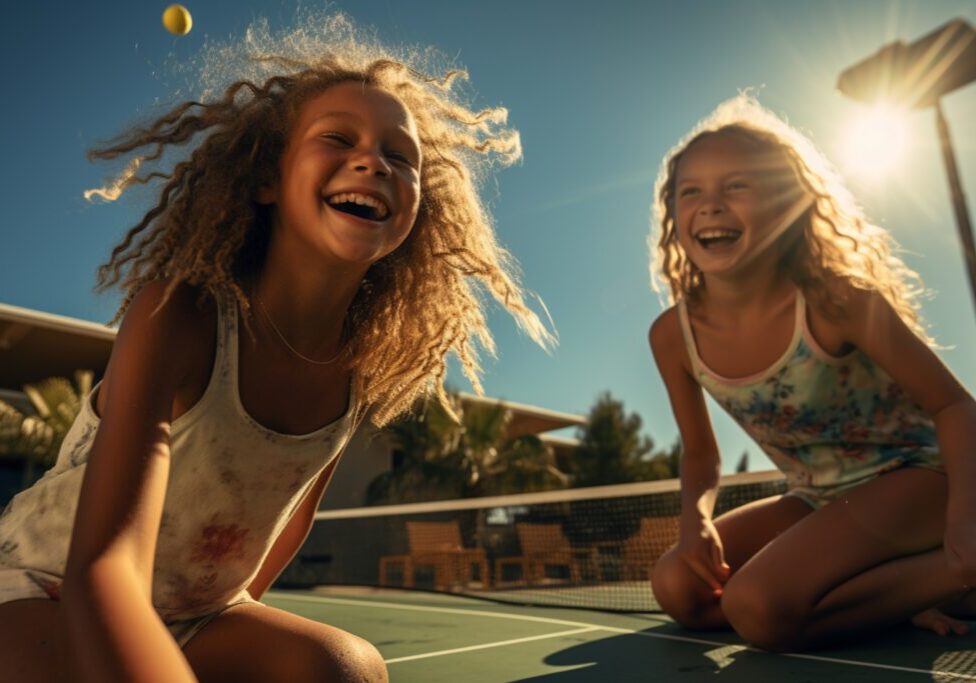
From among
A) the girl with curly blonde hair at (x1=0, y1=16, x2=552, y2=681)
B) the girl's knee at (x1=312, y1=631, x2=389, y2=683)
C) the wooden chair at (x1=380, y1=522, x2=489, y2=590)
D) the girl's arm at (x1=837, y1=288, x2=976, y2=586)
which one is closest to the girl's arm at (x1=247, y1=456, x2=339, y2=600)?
the girl with curly blonde hair at (x1=0, y1=16, x2=552, y2=681)

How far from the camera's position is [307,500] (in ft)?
7.96

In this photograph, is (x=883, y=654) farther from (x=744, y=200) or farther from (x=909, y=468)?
(x=744, y=200)

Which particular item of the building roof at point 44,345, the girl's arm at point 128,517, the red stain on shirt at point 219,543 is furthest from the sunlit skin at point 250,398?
the building roof at point 44,345

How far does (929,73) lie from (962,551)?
1128cm

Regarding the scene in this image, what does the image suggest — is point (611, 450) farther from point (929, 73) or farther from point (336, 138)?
point (336, 138)

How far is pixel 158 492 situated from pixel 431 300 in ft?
3.67

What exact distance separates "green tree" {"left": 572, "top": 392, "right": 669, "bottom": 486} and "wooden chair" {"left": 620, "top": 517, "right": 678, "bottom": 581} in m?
16.0

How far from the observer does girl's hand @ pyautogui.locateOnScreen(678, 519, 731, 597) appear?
10.2 feet

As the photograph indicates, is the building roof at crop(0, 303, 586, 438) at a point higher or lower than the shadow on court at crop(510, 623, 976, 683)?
higher

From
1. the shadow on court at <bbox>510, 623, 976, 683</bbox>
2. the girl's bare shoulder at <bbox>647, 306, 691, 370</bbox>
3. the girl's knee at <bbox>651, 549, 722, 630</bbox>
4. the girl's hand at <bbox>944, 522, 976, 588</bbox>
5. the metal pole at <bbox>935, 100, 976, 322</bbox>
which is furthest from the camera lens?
the metal pole at <bbox>935, 100, 976, 322</bbox>

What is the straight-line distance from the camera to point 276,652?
1.80m

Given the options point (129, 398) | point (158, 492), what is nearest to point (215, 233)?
point (129, 398)

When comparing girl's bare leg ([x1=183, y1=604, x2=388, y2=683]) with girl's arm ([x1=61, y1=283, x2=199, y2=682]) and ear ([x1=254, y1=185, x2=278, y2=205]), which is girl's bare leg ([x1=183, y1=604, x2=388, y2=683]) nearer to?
girl's arm ([x1=61, y1=283, x2=199, y2=682])

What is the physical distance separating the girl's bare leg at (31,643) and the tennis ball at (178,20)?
13.1 feet
